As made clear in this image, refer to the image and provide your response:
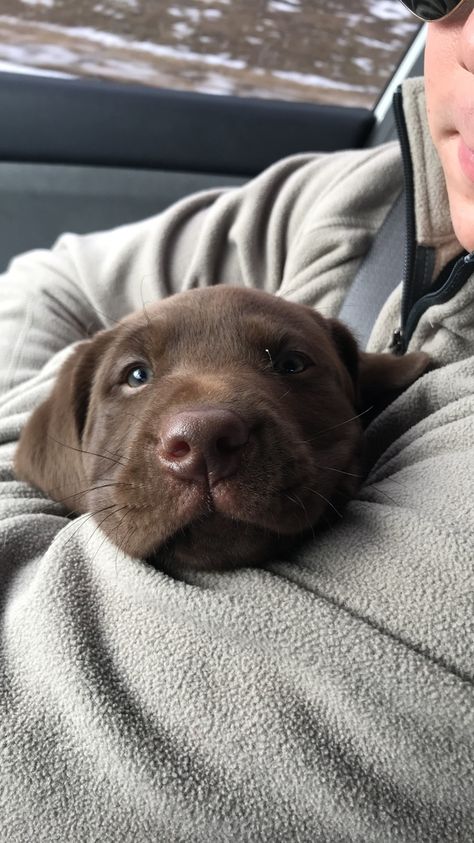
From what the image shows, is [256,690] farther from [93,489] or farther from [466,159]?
[466,159]

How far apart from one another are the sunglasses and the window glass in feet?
7.36

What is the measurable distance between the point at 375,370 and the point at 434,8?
0.65 m

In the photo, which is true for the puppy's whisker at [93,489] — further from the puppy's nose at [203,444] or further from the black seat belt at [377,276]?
the black seat belt at [377,276]

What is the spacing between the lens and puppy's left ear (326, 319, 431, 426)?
54.4 inches

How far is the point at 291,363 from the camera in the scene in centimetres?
134

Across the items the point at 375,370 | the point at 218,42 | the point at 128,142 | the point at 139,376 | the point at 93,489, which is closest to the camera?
the point at 93,489

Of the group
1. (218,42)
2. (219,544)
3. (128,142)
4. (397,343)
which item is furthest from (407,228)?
(218,42)

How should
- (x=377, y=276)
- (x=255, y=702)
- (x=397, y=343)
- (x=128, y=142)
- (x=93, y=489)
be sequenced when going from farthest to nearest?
1. (x=128, y=142)
2. (x=377, y=276)
3. (x=397, y=343)
4. (x=93, y=489)
5. (x=255, y=702)

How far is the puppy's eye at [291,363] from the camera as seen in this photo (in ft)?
4.30

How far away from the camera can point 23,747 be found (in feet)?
2.47

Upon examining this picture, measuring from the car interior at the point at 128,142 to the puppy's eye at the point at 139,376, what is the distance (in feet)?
7.21

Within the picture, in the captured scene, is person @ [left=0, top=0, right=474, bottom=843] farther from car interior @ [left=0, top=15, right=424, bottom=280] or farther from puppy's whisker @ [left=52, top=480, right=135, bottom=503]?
car interior @ [left=0, top=15, right=424, bottom=280]

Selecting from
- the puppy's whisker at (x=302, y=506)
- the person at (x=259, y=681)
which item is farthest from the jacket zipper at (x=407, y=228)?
the puppy's whisker at (x=302, y=506)

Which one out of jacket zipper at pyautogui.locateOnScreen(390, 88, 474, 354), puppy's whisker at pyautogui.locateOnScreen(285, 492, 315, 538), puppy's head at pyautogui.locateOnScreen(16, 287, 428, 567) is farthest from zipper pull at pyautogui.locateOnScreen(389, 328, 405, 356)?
puppy's whisker at pyautogui.locateOnScreen(285, 492, 315, 538)
